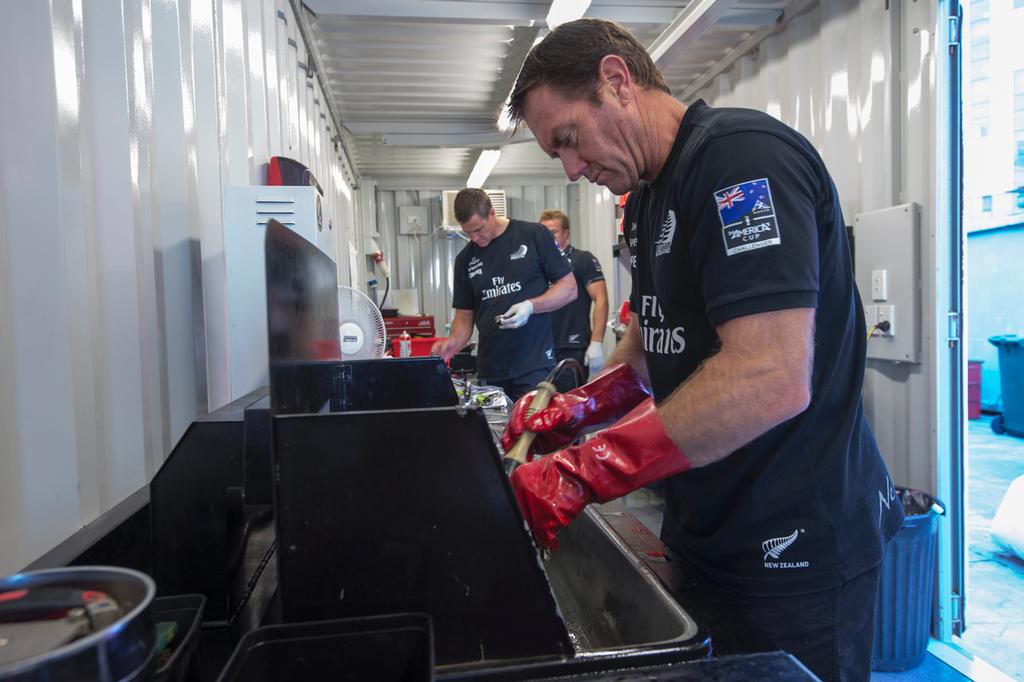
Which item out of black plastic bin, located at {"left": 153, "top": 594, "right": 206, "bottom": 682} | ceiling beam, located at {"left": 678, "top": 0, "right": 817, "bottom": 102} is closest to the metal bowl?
black plastic bin, located at {"left": 153, "top": 594, "right": 206, "bottom": 682}

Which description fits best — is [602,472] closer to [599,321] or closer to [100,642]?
[100,642]

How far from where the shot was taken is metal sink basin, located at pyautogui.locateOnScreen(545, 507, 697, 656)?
0.82 metres

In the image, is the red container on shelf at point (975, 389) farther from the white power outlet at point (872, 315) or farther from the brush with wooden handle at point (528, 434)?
the brush with wooden handle at point (528, 434)

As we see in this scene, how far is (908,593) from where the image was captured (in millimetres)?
2318

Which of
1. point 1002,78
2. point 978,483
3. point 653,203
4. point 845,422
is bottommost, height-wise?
point 978,483

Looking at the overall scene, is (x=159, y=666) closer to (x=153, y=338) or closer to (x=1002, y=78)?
(x=153, y=338)

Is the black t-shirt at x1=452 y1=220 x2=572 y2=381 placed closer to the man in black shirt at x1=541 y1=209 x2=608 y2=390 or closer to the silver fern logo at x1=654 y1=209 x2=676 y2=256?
the man in black shirt at x1=541 y1=209 x2=608 y2=390

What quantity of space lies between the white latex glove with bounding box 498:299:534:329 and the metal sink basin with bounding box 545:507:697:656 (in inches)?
73.1

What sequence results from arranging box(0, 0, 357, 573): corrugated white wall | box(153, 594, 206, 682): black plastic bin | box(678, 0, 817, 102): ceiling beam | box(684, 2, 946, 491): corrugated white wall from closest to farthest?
1. box(153, 594, 206, 682): black plastic bin
2. box(0, 0, 357, 573): corrugated white wall
3. box(684, 2, 946, 491): corrugated white wall
4. box(678, 0, 817, 102): ceiling beam

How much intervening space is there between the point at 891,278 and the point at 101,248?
3027 millimetres

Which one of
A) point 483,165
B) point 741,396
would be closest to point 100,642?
point 741,396

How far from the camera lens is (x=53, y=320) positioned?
99 centimetres

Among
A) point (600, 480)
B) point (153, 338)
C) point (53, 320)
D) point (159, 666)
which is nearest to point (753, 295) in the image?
point (600, 480)

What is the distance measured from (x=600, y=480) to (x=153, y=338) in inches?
43.4
